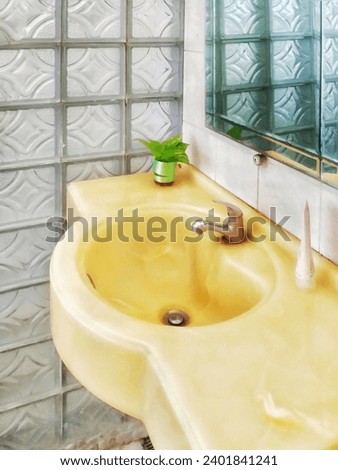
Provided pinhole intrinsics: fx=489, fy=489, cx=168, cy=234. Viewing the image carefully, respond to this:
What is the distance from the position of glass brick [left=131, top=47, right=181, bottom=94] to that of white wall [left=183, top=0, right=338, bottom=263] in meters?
0.03

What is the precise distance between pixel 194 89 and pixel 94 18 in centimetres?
31

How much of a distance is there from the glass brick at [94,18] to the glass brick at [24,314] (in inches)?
26.8

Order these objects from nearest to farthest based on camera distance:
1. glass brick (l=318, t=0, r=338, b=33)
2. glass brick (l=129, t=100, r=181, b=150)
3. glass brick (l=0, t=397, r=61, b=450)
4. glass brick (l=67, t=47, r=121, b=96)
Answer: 1. glass brick (l=318, t=0, r=338, b=33)
2. glass brick (l=67, t=47, r=121, b=96)
3. glass brick (l=129, t=100, r=181, b=150)
4. glass brick (l=0, t=397, r=61, b=450)

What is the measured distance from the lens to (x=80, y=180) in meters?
1.32

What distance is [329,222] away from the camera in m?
0.89

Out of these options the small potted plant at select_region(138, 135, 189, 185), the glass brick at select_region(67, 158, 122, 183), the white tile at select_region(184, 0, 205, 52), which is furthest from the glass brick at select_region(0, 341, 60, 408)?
the white tile at select_region(184, 0, 205, 52)

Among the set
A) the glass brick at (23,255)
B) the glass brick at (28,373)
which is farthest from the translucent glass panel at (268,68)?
the glass brick at (28,373)

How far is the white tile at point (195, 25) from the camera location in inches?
48.3

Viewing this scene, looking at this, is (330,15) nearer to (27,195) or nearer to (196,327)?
(196,327)

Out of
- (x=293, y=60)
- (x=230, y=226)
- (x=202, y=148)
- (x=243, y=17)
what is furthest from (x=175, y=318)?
(x=243, y=17)

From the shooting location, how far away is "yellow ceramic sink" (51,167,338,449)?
1.93 ft

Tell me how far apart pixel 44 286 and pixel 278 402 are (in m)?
0.91

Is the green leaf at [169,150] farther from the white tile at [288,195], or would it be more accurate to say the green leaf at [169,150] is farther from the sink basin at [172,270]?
the white tile at [288,195]

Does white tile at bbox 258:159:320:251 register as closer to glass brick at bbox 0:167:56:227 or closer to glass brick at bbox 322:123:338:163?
glass brick at bbox 322:123:338:163
